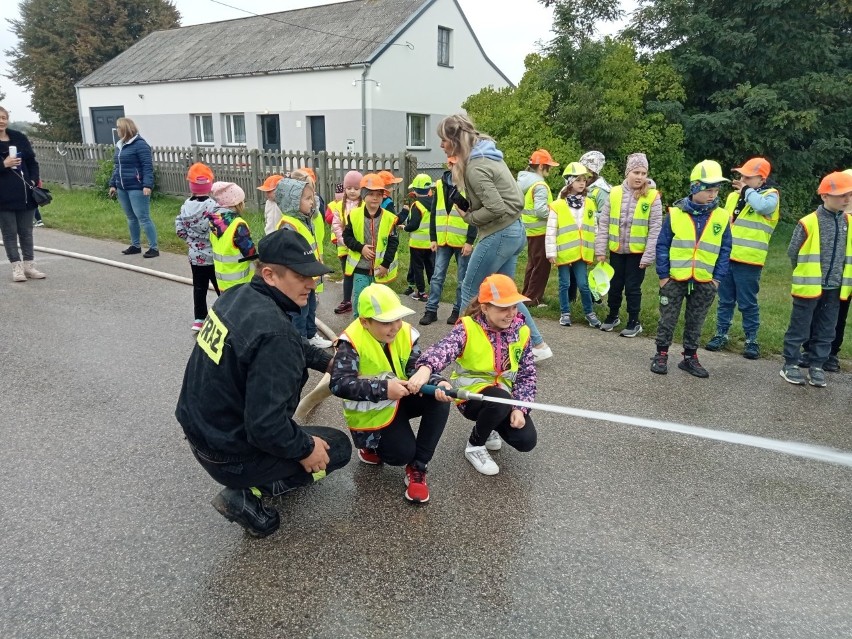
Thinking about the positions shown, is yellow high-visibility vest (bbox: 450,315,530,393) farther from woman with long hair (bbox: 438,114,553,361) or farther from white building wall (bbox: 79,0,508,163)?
white building wall (bbox: 79,0,508,163)

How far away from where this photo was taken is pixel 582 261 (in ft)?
22.7

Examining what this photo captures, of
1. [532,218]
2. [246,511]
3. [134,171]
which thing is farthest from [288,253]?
[134,171]

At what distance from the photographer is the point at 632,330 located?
6816 millimetres

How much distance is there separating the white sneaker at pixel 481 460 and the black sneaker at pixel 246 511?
1.35 meters

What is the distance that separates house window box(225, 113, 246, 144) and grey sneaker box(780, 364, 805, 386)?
2524 centimetres

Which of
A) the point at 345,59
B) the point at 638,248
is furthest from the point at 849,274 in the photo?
the point at 345,59

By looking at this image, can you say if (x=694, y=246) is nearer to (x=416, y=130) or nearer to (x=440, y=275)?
(x=440, y=275)

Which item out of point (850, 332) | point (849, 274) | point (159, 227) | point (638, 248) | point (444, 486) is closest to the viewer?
point (444, 486)

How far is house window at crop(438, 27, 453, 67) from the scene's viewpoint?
26.2 m

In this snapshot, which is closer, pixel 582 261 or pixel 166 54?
pixel 582 261

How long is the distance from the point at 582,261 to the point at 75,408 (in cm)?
521

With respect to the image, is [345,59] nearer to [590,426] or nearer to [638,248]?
[638,248]

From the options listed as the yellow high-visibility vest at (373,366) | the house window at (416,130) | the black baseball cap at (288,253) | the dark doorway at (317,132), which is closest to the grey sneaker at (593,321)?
the yellow high-visibility vest at (373,366)

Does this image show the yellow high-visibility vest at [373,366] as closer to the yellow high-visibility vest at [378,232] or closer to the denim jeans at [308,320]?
the denim jeans at [308,320]
